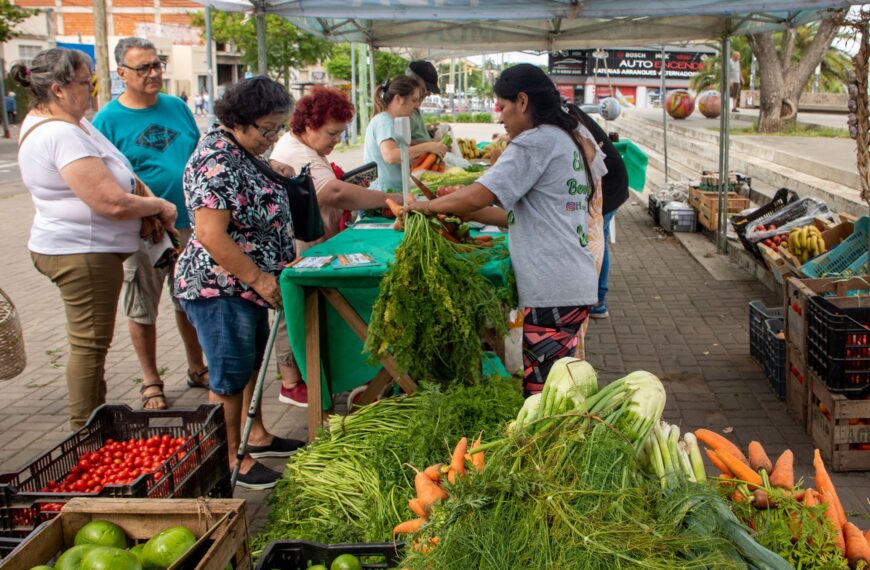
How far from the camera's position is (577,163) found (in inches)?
144

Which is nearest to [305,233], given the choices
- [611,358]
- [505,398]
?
[505,398]

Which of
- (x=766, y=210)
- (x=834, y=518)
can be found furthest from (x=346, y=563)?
(x=766, y=210)

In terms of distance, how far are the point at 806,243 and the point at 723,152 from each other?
3.17 metres

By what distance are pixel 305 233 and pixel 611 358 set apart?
3093 mm

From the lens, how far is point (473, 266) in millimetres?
3672

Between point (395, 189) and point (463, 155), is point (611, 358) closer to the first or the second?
point (395, 189)

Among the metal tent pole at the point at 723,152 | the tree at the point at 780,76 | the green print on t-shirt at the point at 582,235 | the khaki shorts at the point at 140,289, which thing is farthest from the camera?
the tree at the point at 780,76

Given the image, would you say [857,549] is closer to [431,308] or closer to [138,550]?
[431,308]

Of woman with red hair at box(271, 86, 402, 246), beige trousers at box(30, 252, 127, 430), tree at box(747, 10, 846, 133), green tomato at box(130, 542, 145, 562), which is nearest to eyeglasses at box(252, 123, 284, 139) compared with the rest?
woman with red hair at box(271, 86, 402, 246)

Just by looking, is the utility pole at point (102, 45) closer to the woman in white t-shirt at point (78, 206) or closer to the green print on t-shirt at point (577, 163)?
the woman in white t-shirt at point (78, 206)

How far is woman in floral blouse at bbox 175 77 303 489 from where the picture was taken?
141 inches

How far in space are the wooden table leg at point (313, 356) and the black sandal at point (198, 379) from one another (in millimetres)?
1614

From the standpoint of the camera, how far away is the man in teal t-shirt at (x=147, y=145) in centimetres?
484

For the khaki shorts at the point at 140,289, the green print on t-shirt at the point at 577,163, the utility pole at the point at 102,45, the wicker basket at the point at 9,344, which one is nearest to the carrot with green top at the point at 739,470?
the green print on t-shirt at the point at 577,163
